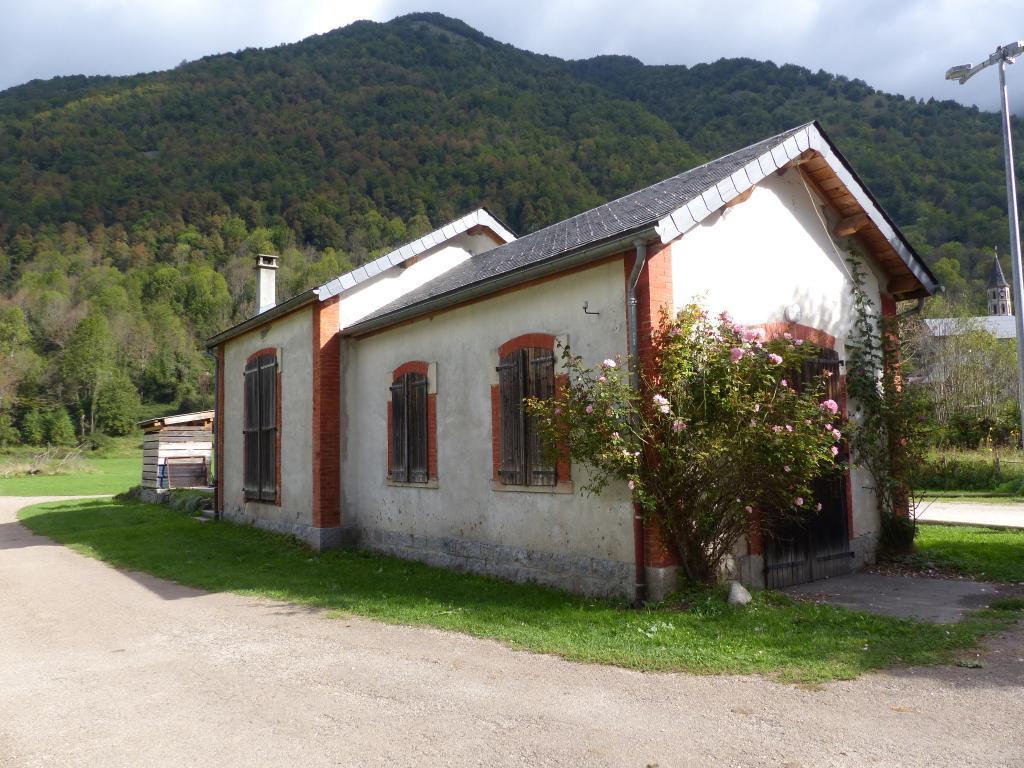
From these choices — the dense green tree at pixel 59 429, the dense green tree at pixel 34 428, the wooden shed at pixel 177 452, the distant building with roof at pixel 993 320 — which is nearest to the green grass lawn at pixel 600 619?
the wooden shed at pixel 177 452

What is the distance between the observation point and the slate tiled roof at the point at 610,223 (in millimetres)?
8680

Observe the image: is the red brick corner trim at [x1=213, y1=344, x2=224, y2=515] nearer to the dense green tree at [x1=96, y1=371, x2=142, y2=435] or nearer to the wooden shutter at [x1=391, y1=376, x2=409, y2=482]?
the wooden shutter at [x1=391, y1=376, x2=409, y2=482]

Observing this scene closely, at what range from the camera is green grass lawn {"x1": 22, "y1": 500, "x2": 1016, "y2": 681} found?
6.11 m

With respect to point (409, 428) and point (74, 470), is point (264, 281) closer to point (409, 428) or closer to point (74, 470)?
point (409, 428)

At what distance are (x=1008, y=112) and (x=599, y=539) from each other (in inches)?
624

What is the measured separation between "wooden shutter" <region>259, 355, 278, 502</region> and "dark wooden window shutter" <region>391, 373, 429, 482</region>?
12.9ft

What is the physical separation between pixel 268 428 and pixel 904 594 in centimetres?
1139

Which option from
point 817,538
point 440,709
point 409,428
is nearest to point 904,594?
point 817,538

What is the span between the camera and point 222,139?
90.0 metres

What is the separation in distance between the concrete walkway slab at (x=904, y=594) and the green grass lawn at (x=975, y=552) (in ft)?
2.07

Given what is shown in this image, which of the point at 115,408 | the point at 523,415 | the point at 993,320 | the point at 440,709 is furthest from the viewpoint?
the point at 115,408

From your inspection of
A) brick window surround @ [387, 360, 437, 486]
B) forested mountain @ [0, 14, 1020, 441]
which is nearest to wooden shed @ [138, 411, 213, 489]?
brick window surround @ [387, 360, 437, 486]

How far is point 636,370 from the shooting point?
7.93m

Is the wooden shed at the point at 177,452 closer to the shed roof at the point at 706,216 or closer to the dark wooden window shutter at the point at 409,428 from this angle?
the shed roof at the point at 706,216
